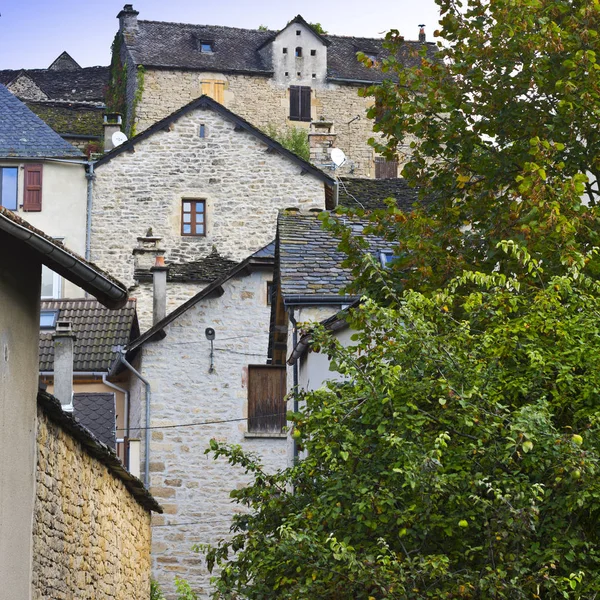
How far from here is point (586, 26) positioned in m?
11.5

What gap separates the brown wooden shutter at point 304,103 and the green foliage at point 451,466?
150ft

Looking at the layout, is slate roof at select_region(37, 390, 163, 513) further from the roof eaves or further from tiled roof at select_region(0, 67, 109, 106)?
tiled roof at select_region(0, 67, 109, 106)

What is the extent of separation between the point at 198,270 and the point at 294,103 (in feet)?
74.0

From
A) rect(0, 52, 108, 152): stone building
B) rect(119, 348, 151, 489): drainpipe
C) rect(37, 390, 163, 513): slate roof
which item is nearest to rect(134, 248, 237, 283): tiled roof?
rect(119, 348, 151, 489): drainpipe

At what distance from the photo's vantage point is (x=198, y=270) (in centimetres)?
3378

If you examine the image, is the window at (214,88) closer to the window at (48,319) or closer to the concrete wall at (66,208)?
the concrete wall at (66,208)

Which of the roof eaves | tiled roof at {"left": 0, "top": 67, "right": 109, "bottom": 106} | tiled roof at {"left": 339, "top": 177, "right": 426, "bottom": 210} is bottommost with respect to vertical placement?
the roof eaves

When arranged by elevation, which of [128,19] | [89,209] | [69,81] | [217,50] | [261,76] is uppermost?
[128,19]

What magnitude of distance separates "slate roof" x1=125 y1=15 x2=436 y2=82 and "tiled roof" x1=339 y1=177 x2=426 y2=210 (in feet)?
86.5

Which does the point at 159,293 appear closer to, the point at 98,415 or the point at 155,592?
the point at 155,592

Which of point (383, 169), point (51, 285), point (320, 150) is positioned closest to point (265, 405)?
point (51, 285)

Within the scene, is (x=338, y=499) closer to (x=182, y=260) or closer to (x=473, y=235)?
(x=473, y=235)

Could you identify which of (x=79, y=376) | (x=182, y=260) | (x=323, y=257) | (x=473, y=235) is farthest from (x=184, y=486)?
(x=473, y=235)

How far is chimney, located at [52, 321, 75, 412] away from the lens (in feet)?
54.5
